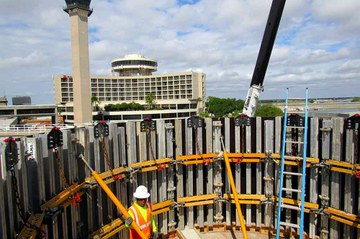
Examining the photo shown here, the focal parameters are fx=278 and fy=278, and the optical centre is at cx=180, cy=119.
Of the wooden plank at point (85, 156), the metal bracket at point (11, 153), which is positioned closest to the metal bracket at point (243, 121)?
the wooden plank at point (85, 156)

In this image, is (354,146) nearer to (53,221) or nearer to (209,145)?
(209,145)

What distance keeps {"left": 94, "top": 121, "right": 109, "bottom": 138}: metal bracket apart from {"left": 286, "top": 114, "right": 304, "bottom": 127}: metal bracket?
890cm

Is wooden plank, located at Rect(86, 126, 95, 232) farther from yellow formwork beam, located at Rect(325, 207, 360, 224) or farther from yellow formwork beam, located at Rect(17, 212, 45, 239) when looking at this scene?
yellow formwork beam, located at Rect(325, 207, 360, 224)

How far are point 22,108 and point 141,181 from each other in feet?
271

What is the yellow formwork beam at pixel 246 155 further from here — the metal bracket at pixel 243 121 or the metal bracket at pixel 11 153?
the metal bracket at pixel 11 153

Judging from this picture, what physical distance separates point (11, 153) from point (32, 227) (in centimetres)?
202

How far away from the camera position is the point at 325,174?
1322 cm

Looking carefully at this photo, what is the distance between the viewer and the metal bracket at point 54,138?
9031mm

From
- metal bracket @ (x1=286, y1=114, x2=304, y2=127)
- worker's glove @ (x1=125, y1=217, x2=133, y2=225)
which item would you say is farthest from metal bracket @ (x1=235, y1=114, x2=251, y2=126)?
worker's glove @ (x1=125, y1=217, x2=133, y2=225)

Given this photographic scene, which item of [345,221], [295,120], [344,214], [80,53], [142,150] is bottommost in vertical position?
[345,221]

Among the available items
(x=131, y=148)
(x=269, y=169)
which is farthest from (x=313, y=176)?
(x=131, y=148)

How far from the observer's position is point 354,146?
478 inches

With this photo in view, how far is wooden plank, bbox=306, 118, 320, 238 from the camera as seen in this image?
13.5 meters

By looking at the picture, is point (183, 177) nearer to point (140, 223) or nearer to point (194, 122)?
point (194, 122)
